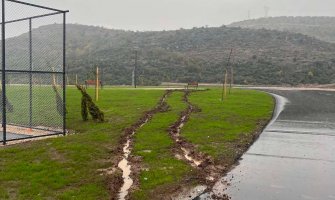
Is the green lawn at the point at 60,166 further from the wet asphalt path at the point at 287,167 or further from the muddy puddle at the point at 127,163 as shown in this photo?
the wet asphalt path at the point at 287,167

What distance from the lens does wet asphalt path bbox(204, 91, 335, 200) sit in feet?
28.4

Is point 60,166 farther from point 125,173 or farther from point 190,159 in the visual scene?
point 190,159

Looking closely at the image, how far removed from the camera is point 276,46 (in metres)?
90.7

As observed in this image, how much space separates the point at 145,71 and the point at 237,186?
6091 centimetres

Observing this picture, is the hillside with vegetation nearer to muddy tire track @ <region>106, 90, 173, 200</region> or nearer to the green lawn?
the green lawn

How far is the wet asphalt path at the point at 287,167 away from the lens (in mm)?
8648

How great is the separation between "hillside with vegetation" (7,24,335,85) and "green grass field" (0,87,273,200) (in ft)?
116

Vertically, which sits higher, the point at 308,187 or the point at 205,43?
the point at 205,43

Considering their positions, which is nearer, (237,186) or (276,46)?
(237,186)

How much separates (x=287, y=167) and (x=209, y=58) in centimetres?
7061

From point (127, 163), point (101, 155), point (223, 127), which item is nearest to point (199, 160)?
point (127, 163)

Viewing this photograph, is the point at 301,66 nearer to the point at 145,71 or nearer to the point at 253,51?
the point at 253,51

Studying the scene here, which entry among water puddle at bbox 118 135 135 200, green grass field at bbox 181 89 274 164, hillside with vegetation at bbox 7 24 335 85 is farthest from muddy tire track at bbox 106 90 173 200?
hillside with vegetation at bbox 7 24 335 85

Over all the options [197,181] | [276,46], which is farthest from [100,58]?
[197,181]
